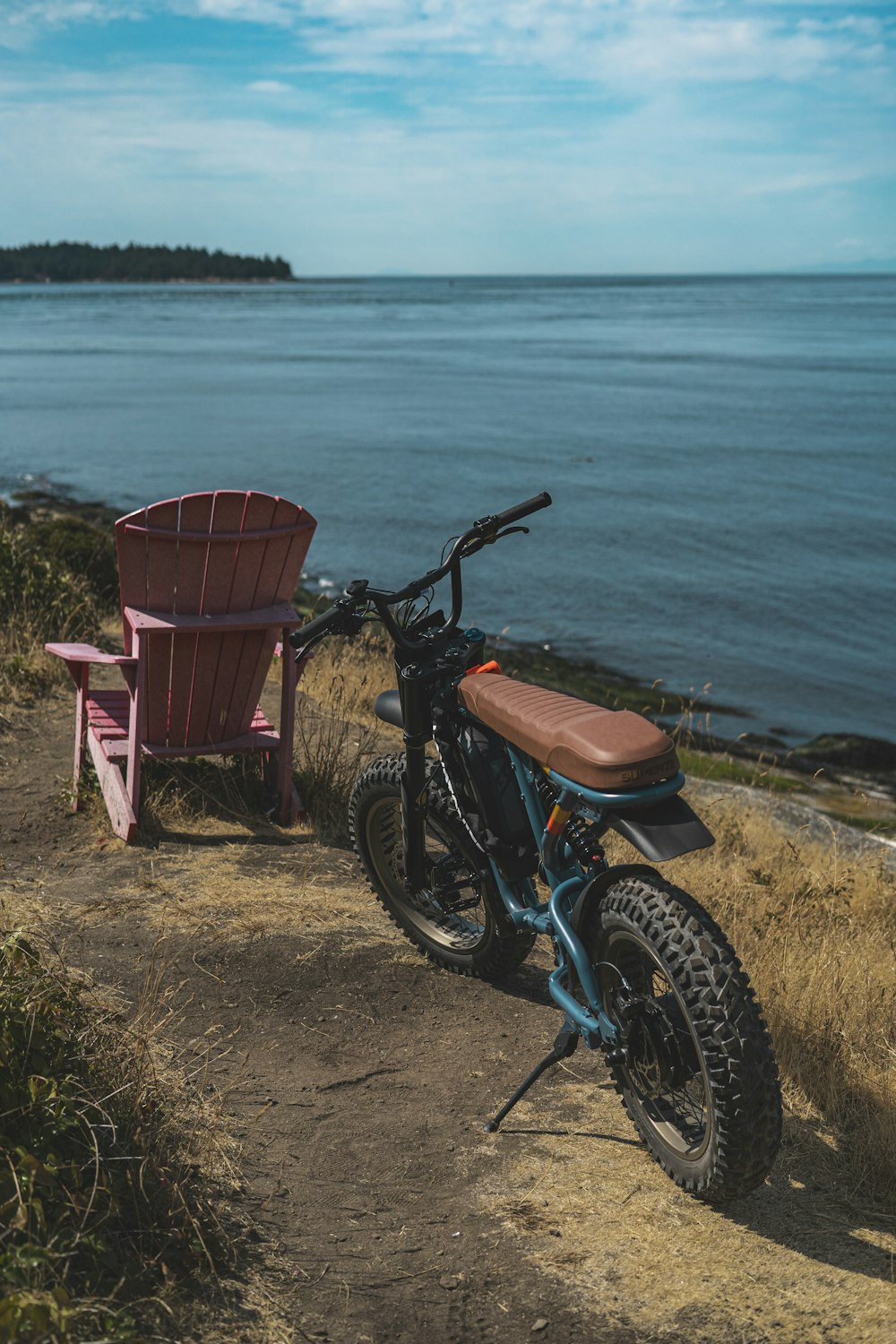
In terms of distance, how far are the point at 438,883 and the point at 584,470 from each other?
1041 inches

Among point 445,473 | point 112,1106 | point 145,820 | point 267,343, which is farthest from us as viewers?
point 267,343

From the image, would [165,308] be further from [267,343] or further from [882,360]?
[882,360]

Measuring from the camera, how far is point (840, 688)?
1531 centimetres

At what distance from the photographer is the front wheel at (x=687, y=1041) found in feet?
10.4

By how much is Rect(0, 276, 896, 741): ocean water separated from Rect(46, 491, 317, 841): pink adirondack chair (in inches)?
356

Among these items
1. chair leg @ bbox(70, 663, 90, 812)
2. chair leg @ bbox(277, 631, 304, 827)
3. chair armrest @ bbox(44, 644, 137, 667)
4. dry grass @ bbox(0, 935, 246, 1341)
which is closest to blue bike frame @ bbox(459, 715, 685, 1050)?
dry grass @ bbox(0, 935, 246, 1341)

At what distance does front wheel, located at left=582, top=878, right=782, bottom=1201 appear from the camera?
3.18 metres

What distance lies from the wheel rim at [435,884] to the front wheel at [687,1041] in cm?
92

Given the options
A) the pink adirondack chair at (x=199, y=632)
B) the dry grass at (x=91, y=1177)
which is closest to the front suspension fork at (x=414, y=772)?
the dry grass at (x=91, y=1177)

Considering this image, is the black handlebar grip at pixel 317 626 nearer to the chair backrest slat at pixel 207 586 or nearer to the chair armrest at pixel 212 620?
the chair backrest slat at pixel 207 586

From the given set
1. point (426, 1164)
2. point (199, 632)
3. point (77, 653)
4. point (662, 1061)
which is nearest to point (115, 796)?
point (77, 653)

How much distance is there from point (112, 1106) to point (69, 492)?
24925 millimetres

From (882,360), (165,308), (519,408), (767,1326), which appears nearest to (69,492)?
(519,408)

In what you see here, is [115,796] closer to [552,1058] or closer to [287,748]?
[287,748]
